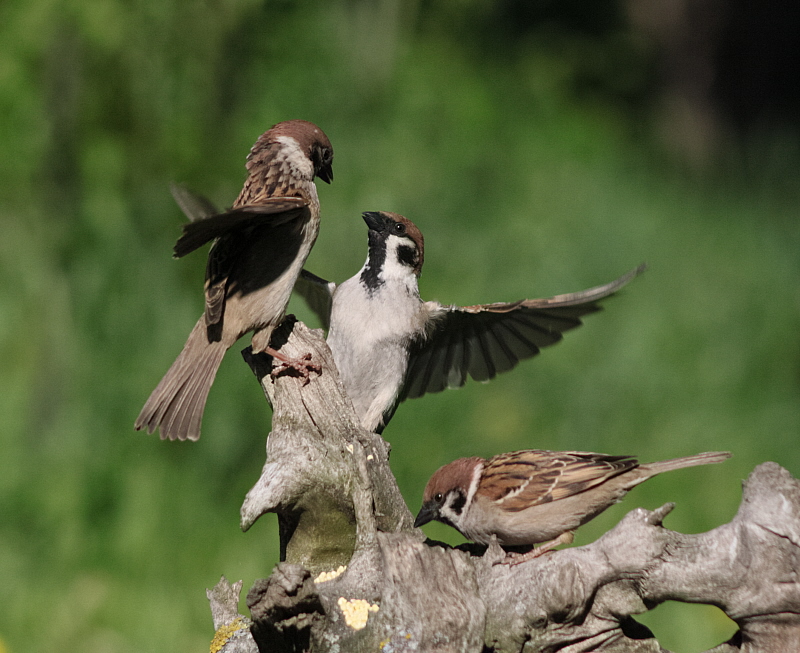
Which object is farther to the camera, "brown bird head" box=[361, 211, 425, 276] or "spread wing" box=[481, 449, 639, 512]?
"brown bird head" box=[361, 211, 425, 276]

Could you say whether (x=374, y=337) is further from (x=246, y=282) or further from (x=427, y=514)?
(x=427, y=514)

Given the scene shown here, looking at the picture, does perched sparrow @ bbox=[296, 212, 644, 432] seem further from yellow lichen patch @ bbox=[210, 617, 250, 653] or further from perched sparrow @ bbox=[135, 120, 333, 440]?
yellow lichen patch @ bbox=[210, 617, 250, 653]

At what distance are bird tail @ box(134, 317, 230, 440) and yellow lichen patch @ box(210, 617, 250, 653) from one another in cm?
63

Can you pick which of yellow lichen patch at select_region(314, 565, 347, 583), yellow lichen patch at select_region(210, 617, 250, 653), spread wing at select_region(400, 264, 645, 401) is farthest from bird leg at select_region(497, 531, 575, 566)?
spread wing at select_region(400, 264, 645, 401)

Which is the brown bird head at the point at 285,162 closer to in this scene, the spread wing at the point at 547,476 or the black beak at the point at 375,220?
the black beak at the point at 375,220

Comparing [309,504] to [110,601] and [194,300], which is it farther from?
[194,300]

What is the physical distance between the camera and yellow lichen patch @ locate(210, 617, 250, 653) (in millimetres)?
2408

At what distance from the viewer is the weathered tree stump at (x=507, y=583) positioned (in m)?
2.09

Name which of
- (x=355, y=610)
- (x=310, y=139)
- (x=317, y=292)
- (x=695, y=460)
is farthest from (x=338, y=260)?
(x=355, y=610)

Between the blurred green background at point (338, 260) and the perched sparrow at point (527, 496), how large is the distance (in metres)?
1.36

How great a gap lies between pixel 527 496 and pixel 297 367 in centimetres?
72

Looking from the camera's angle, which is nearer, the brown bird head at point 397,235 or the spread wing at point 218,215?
the spread wing at point 218,215

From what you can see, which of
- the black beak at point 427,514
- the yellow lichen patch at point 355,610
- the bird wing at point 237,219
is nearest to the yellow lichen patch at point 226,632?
the yellow lichen patch at point 355,610

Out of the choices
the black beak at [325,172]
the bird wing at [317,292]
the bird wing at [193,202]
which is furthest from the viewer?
the bird wing at [317,292]
